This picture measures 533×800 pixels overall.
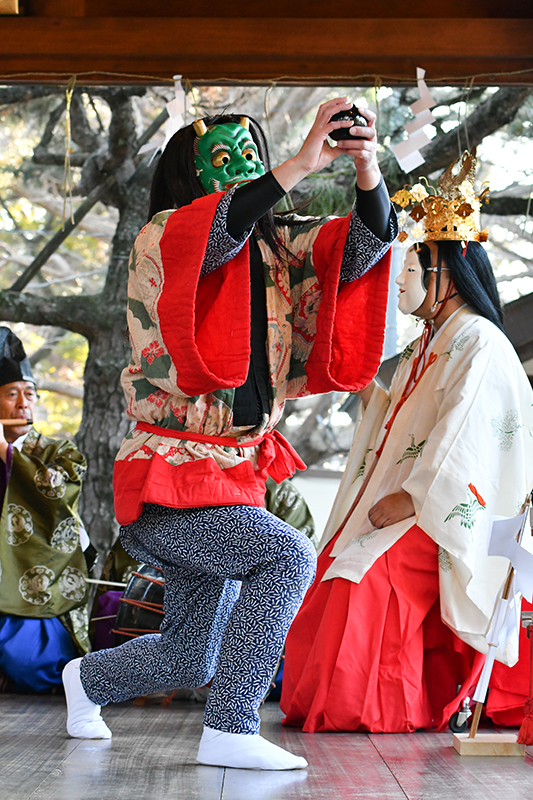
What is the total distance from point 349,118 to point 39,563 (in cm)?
226

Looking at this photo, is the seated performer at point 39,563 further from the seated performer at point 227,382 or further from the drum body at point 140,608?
the seated performer at point 227,382

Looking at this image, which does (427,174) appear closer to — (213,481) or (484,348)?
(484,348)

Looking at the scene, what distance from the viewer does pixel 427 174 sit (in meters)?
5.00

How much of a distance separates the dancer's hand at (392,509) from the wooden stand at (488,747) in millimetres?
711

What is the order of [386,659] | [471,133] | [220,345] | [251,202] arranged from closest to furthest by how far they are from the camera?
[251,202] → [220,345] → [386,659] → [471,133]

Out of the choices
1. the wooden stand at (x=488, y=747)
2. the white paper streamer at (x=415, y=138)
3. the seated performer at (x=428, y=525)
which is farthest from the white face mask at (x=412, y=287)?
the wooden stand at (x=488, y=747)

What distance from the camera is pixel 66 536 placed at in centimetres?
333

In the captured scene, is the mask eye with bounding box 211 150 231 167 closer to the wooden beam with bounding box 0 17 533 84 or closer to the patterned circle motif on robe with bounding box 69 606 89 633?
the wooden beam with bounding box 0 17 533 84

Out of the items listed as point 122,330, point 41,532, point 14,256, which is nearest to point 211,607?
point 41,532

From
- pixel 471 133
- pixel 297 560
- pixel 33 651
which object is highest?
pixel 471 133

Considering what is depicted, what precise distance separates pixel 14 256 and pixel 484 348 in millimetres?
6101

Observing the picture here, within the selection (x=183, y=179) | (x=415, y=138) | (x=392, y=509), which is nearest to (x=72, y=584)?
(x=392, y=509)

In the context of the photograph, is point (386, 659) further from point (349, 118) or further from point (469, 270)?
point (349, 118)

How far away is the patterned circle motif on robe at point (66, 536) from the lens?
3303 mm
